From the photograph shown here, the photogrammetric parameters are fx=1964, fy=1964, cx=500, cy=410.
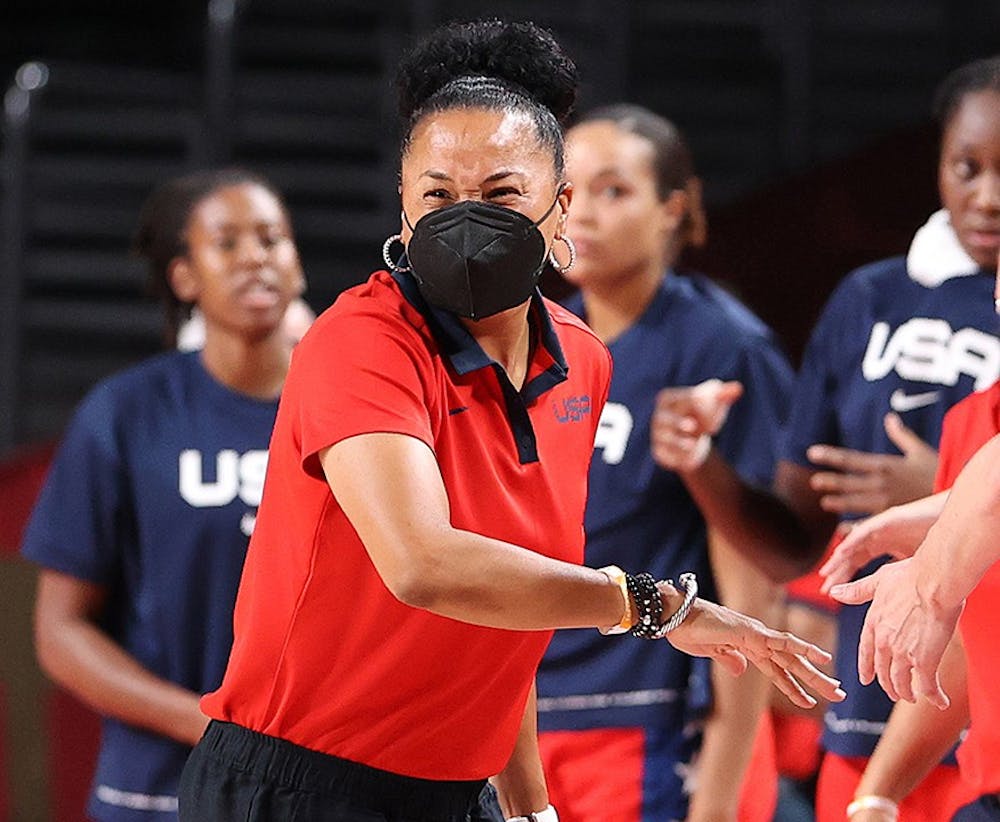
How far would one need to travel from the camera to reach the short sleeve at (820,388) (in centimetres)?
399

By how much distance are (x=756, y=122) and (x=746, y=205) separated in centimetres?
132

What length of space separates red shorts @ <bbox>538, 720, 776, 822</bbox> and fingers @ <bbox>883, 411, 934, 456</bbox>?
740 millimetres

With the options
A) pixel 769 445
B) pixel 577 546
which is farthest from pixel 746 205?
pixel 577 546

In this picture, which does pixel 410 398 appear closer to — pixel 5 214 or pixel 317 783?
pixel 317 783

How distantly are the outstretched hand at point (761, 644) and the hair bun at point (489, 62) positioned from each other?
2.43 ft

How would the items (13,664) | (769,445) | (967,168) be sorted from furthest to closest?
(13,664)
(769,445)
(967,168)

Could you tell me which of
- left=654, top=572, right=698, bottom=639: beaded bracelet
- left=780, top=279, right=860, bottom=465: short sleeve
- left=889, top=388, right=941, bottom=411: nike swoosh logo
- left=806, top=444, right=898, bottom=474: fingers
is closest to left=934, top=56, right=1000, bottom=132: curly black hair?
left=780, top=279, right=860, bottom=465: short sleeve

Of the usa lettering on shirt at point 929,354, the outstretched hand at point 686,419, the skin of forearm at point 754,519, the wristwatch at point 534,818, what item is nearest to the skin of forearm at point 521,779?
the wristwatch at point 534,818

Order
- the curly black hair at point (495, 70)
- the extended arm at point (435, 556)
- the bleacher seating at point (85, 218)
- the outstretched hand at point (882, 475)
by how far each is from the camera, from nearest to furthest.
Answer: the extended arm at point (435, 556)
the curly black hair at point (495, 70)
the outstretched hand at point (882, 475)
the bleacher seating at point (85, 218)

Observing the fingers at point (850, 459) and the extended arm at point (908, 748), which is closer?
the extended arm at point (908, 748)

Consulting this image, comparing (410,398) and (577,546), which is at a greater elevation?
(410,398)

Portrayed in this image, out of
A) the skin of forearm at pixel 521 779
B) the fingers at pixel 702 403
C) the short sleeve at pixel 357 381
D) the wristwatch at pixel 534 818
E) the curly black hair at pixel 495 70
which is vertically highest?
the curly black hair at pixel 495 70

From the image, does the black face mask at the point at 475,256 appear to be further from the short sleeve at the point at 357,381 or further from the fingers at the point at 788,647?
the fingers at the point at 788,647

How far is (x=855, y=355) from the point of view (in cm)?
393
